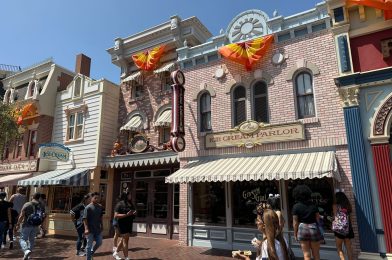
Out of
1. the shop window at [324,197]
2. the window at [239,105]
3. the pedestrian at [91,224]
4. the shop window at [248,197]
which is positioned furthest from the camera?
the window at [239,105]

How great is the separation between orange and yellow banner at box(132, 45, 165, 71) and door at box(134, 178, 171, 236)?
18.0 feet

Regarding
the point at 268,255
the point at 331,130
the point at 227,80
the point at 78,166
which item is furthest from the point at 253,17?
the point at 78,166

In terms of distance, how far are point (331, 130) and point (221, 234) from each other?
4.98 metres

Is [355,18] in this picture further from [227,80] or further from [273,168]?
[273,168]

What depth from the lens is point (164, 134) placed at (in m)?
14.2

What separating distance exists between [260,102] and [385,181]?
4573 mm

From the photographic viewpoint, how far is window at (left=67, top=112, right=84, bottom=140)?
16172 mm

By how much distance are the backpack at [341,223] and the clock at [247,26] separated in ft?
22.1

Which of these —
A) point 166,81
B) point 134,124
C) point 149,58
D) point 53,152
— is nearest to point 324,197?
point 166,81

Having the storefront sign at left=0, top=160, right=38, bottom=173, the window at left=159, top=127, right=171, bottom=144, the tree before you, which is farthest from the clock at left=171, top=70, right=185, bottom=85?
the storefront sign at left=0, top=160, right=38, bottom=173

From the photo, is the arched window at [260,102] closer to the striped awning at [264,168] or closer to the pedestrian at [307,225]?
the striped awning at [264,168]

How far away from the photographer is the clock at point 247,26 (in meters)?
11.3

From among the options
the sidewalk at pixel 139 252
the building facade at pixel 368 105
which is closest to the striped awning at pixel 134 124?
the sidewalk at pixel 139 252

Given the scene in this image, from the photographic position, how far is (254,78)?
1107cm
